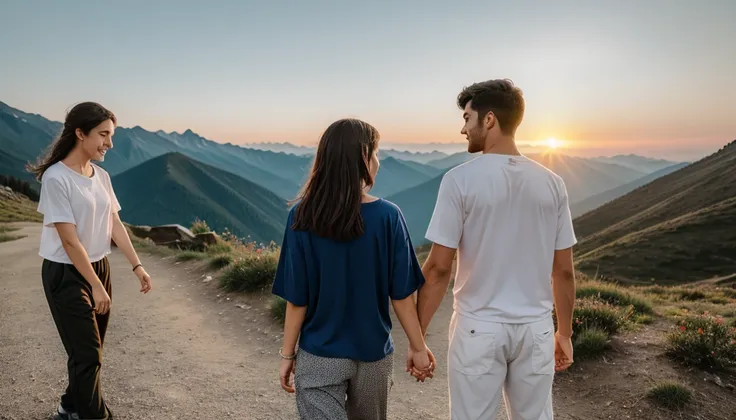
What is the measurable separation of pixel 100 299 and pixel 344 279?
2318mm

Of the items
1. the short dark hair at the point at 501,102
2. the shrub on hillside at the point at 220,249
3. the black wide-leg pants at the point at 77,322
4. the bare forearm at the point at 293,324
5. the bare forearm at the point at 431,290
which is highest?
the short dark hair at the point at 501,102

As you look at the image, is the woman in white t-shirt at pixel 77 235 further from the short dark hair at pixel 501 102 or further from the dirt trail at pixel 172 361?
the short dark hair at pixel 501 102

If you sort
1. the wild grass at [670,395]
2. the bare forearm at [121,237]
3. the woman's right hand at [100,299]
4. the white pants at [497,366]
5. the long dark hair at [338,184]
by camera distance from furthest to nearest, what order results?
the wild grass at [670,395] < the bare forearm at [121,237] < the woman's right hand at [100,299] < the white pants at [497,366] < the long dark hair at [338,184]

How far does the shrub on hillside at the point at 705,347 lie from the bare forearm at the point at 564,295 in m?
3.95

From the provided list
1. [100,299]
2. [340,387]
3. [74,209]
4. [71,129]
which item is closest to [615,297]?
[340,387]

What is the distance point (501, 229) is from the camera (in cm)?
248

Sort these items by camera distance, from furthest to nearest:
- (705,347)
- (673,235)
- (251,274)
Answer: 1. (673,235)
2. (251,274)
3. (705,347)

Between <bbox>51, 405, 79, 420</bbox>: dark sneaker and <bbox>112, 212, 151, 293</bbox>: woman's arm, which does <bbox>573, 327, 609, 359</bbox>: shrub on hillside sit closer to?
<bbox>112, 212, 151, 293</bbox>: woman's arm

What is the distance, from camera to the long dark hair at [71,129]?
11.9 ft

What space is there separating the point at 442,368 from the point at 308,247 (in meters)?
4.55

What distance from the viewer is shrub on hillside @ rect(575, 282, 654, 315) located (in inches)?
333

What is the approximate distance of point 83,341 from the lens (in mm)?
3691

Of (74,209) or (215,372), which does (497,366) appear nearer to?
(74,209)

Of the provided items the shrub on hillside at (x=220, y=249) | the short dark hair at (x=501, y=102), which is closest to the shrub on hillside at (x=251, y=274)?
the shrub on hillside at (x=220, y=249)
